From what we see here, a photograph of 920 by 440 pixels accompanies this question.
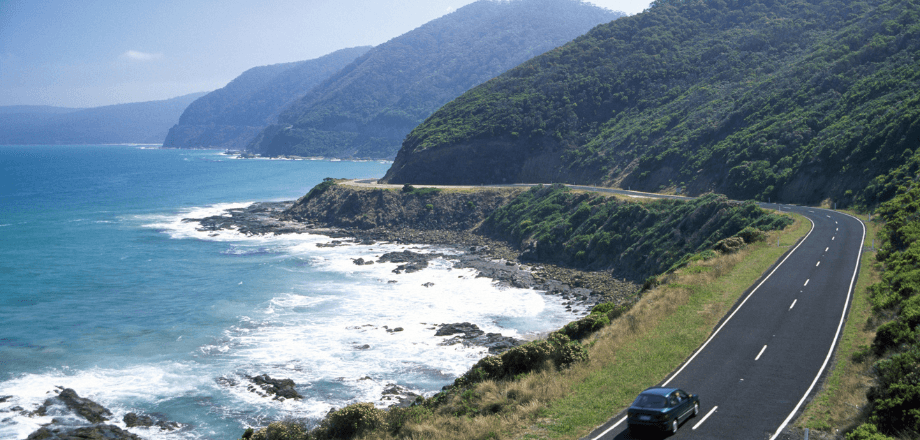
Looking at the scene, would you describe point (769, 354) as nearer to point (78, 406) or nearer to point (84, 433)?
point (84, 433)

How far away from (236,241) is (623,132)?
63471mm

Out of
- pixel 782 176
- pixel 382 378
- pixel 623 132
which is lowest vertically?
pixel 382 378

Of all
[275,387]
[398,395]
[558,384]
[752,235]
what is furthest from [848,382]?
[275,387]

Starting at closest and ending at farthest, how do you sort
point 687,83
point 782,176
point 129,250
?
point 782,176, point 129,250, point 687,83

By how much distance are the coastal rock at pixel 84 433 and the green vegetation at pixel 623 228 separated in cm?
3759

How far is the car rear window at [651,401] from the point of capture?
14.7 meters

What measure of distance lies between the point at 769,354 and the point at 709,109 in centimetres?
7387

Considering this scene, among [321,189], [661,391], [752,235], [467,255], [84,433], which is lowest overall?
[84,433]

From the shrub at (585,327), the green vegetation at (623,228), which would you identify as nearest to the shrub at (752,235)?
the green vegetation at (623,228)

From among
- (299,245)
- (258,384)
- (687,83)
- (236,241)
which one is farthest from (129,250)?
(687,83)

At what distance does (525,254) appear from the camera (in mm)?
64812

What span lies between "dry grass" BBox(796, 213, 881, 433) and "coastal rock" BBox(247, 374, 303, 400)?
81.1ft

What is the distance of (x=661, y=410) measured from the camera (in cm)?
1440

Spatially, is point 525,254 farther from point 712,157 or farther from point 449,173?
point 449,173
